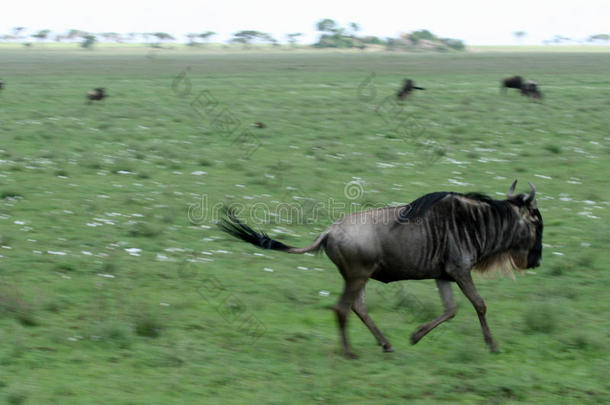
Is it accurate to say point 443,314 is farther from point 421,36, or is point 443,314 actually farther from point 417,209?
point 421,36

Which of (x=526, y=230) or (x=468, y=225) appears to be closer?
(x=468, y=225)

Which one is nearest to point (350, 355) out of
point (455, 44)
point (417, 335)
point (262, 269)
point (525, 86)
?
point (417, 335)

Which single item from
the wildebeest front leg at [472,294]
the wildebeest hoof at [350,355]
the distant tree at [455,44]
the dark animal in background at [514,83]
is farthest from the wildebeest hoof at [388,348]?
the distant tree at [455,44]

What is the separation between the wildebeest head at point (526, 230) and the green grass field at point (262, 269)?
71 cm

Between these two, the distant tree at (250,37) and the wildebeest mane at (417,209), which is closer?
the wildebeest mane at (417,209)

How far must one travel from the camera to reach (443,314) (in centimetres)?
743

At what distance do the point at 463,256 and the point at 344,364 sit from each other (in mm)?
1469

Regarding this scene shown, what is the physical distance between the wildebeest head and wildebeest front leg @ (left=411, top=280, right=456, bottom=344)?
0.81 meters

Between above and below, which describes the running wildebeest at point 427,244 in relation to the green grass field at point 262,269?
above

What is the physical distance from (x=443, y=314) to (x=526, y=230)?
3.98 ft

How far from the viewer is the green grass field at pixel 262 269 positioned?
670cm

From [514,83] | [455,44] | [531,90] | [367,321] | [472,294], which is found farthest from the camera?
[455,44]

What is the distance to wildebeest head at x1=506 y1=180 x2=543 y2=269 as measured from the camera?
784 cm

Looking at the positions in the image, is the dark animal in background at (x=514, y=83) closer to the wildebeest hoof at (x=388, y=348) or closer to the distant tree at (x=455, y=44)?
the wildebeest hoof at (x=388, y=348)
